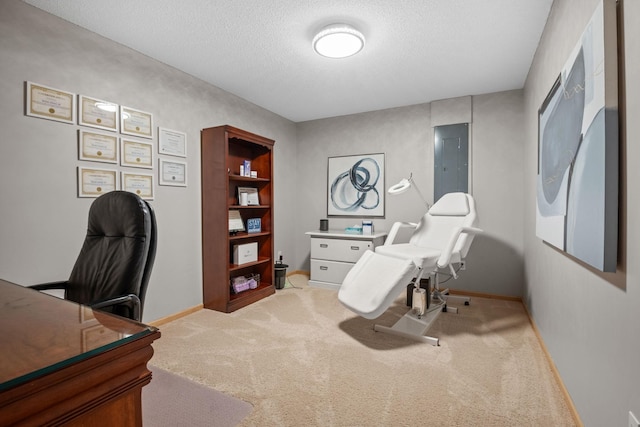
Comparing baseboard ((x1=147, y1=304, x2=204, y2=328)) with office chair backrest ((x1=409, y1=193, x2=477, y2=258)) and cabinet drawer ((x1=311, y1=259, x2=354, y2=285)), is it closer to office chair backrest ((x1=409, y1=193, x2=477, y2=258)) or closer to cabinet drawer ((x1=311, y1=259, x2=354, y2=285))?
A: cabinet drawer ((x1=311, y1=259, x2=354, y2=285))

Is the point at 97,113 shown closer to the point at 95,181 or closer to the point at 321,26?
the point at 95,181

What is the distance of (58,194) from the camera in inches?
84.2

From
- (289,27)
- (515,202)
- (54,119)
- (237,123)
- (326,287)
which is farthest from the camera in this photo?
(326,287)

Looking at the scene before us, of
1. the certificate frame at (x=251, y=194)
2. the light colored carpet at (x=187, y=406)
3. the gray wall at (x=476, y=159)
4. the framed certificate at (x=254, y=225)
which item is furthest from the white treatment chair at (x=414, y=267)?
the certificate frame at (x=251, y=194)

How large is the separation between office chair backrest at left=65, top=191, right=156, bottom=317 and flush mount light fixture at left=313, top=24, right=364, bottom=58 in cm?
172

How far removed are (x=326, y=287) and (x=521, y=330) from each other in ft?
7.01

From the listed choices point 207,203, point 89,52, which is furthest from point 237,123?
point 89,52

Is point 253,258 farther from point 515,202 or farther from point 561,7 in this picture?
point 561,7

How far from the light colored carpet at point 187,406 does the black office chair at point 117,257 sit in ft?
2.02

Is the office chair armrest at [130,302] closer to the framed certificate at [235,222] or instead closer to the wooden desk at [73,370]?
the wooden desk at [73,370]

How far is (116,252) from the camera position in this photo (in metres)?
1.46

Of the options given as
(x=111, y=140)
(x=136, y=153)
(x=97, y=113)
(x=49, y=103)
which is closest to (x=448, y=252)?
(x=136, y=153)

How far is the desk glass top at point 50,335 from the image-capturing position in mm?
491

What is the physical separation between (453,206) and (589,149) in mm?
1847
